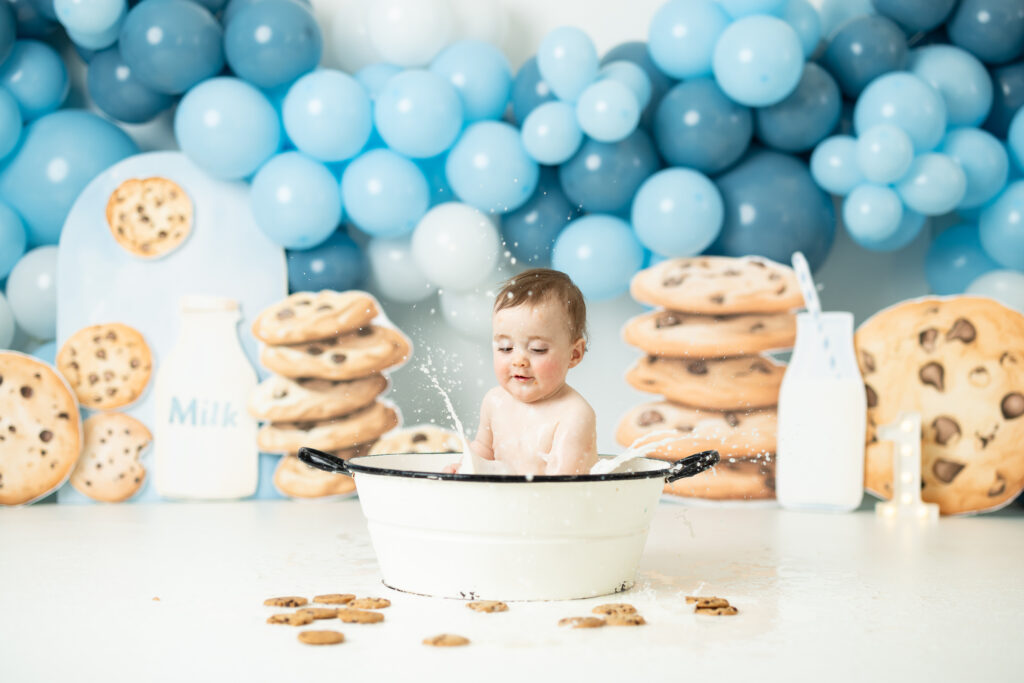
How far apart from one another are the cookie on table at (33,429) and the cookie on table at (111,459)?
0.10 metres

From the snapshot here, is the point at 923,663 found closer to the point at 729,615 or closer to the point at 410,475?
the point at 729,615

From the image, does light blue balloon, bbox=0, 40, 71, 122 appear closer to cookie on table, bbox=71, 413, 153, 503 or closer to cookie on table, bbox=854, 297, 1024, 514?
cookie on table, bbox=71, 413, 153, 503

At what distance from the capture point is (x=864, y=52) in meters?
3.26

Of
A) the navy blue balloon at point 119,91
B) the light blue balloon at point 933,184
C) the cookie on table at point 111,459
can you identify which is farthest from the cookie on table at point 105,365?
the light blue balloon at point 933,184

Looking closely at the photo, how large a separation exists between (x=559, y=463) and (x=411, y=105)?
1613mm

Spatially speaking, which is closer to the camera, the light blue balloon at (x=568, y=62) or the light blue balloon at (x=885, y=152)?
the light blue balloon at (x=885, y=152)

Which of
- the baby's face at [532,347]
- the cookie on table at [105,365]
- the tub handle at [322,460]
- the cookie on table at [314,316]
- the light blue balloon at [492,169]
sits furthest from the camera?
the cookie on table at [105,365]

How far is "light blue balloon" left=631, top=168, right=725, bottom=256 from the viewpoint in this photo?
3182 mm

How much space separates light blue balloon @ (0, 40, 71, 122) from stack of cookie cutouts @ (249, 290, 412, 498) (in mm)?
1084

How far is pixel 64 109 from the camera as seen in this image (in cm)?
378

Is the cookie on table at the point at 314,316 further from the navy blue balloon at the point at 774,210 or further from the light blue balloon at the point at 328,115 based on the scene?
the navy blue balloon at the point at 774,210

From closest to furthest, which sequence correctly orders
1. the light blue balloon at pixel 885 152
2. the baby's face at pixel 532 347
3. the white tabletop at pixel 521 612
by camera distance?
the white tabletop at pixel 521 612
the baby's face at pixel 532 347
the light blue balloon at pixel 885 152

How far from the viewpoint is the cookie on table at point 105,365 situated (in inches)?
137

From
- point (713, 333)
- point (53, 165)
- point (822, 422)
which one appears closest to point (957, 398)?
point (822, 422)
